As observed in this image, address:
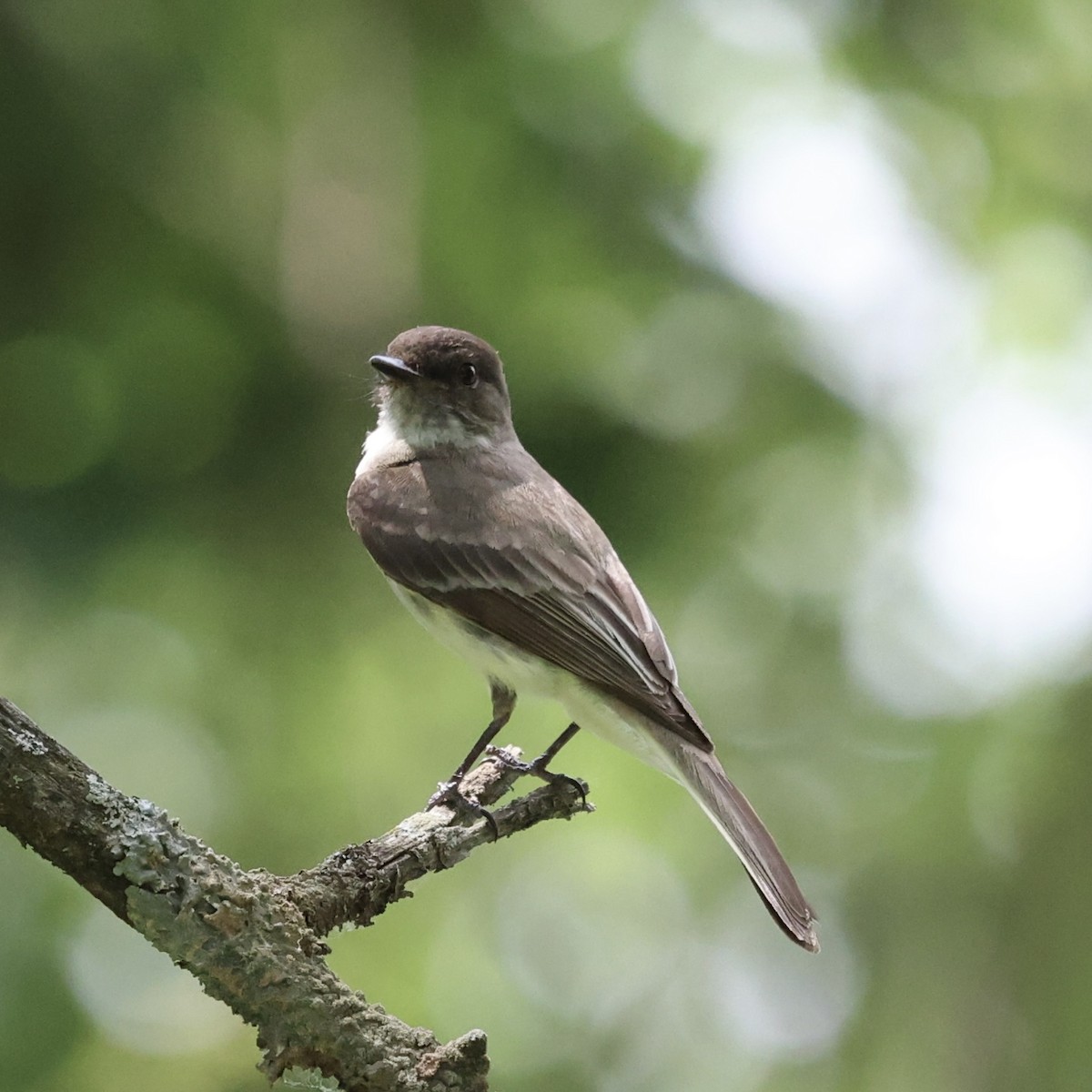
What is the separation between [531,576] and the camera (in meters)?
4.66

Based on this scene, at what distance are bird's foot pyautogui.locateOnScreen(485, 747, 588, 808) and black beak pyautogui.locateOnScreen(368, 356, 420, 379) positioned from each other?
4.45 feet

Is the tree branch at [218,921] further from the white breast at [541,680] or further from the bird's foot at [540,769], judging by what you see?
the white breast at [541,680]

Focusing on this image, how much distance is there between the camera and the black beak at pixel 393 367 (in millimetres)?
4891

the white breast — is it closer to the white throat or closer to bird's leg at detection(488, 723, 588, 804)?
bird's leg at detection(488, 723, 588, 804)

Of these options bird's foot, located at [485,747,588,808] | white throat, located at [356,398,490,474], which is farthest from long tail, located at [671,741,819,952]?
white throat, located at [356,398,490,474]

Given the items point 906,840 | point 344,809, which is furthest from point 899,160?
point 344,809

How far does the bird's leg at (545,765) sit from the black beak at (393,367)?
1334 mm

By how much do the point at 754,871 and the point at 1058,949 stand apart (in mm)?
2138

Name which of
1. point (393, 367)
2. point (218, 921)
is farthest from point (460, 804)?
point (393, 367)

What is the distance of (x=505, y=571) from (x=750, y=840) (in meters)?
1.21

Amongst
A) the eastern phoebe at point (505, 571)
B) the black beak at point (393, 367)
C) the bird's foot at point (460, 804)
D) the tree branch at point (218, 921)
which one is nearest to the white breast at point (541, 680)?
the eastern phoebe at point (505, 571)

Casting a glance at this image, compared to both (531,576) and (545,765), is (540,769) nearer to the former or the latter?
(545,765)

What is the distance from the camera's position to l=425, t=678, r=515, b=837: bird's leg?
3.84 metres

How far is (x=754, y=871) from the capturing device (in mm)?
3852
